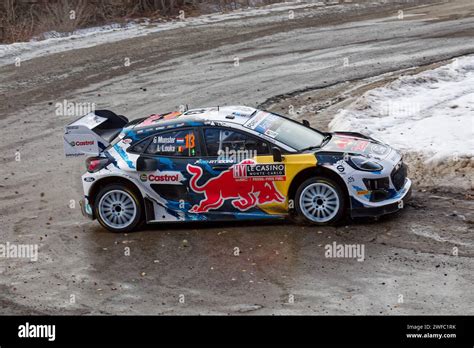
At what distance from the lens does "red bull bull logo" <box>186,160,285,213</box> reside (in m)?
12.5

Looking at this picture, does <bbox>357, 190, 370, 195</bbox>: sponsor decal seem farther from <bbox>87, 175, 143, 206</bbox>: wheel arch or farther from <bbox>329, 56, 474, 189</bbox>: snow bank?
<bbox>87, 175, 143, 206</bbox>: wheel arch

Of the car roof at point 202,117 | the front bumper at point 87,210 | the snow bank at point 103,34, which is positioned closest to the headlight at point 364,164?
the car roof at point 202,117

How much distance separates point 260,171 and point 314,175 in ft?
2.52

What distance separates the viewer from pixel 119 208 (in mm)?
13047

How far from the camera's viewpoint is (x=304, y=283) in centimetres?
1069

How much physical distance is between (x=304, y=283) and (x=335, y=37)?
57.2 ft

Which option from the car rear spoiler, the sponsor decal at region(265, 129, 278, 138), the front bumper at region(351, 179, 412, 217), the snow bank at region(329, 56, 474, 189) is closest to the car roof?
the sponsor decal at region(265, 129, 278, 138)

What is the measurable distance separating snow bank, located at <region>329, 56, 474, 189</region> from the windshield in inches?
85.1

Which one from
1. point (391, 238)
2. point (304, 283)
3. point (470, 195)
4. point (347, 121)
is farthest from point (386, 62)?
point (304, 283)

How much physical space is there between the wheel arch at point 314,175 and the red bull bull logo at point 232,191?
0.61 feet

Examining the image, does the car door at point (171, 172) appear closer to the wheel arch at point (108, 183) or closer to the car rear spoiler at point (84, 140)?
the wheel arch at point (108, 183)

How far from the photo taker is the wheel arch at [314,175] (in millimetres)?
12281

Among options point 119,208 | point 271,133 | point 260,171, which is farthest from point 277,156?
point 119,208
